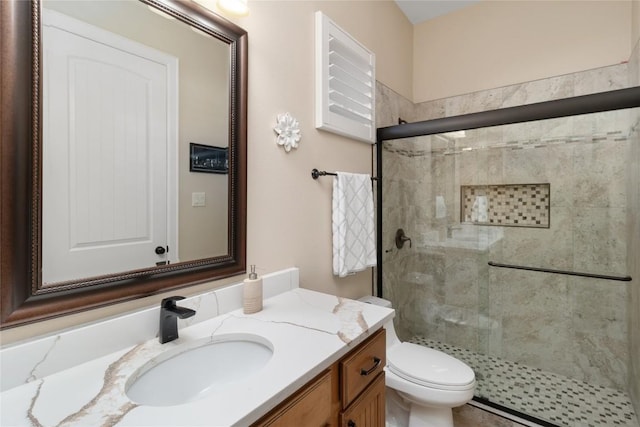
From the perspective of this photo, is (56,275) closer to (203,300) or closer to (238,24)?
(203,300)

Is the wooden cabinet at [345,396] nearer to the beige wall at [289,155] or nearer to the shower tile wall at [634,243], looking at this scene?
the beige wall at [289,155]

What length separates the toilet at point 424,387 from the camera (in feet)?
4.58

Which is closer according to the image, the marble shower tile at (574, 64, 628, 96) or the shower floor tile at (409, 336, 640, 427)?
the shower floor tile at (409, 336, 640, 427)

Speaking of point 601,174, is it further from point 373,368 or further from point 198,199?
point 198,199

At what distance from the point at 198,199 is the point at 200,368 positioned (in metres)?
0.54

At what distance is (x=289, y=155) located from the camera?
1.41 metres

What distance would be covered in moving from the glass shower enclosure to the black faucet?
1.60 meters

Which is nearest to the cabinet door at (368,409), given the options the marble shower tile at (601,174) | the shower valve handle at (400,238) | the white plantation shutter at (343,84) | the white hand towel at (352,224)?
the white hand towel at (352,224)

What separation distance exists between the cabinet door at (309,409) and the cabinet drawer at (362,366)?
7cm

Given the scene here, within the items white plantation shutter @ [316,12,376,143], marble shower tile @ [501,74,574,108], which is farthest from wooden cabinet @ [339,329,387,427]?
marble shower tile @ [501,74,574,108]

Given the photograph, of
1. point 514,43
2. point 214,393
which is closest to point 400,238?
point 514,43

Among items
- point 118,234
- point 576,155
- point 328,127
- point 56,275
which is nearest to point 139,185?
point 118,234

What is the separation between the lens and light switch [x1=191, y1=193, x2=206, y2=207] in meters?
1.05

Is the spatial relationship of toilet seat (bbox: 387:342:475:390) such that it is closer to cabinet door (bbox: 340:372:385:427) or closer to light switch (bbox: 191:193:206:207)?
cabinet door (bbox: 340:372:385:427)
